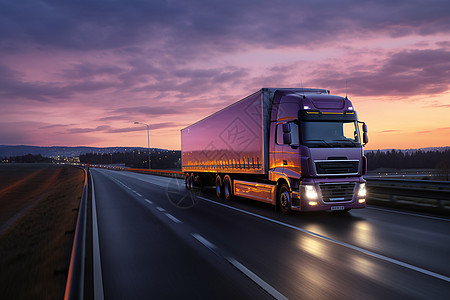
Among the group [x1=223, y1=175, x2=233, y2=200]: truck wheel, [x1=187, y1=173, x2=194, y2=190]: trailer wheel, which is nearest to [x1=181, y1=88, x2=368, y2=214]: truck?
[x1=223, y1=175, x2=233, y2=200]: truck wheel

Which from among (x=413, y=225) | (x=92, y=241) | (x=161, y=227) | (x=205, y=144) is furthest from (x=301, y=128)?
(x=205, y=144)

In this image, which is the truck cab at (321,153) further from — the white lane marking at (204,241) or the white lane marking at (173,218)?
the white lane marking at (204,241)

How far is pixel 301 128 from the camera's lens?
10539mm

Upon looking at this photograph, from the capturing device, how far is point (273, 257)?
6.13 metres

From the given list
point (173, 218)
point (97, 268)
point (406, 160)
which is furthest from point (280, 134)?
point (406, 160)

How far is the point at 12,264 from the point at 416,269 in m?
7.21

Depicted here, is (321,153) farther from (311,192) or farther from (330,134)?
(311,192)

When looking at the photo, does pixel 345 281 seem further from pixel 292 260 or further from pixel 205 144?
pixel 205 144

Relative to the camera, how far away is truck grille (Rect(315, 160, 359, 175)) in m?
10.1

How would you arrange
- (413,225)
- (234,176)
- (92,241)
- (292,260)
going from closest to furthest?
(292,260), (92,241), (413,225), (234,176)

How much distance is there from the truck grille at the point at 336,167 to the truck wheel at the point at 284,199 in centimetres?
134

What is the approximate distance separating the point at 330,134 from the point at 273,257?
18.3 feet

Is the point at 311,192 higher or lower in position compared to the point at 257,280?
higher

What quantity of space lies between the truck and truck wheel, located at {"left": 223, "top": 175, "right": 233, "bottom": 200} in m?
1.67
